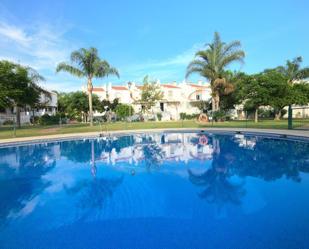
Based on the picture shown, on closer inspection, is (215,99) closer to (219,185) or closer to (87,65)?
(87,65)

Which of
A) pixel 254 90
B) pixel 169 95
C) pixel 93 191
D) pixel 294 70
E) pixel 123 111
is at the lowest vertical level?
pixel 93 191

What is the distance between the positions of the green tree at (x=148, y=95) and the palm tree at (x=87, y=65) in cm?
1426

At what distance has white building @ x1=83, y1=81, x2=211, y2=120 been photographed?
3881cm

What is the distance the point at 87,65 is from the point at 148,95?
15.5 metres

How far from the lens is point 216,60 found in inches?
892

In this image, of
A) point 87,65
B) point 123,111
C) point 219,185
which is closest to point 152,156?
point 219,185

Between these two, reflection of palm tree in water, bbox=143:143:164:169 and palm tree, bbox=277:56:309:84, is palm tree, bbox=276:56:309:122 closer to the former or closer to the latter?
palm tree, bbox=277:56:309:84

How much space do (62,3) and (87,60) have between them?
21.7 ft

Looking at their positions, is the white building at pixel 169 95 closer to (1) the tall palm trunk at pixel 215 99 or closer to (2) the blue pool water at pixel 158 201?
(1) the tall palm trunk at pixel 215 99

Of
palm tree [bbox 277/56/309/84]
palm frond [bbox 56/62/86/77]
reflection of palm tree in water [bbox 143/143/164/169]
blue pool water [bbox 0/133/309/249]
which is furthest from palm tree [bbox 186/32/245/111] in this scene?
blue pool water [bbox 0/133/309/249]

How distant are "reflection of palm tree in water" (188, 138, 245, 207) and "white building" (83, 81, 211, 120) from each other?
3034 cm

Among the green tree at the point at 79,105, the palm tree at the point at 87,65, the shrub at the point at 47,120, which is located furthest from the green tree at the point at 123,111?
the palm tree at the point at 87,65

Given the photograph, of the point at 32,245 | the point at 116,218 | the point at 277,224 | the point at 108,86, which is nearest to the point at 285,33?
the point at 277,224

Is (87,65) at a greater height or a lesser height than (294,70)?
lesser
